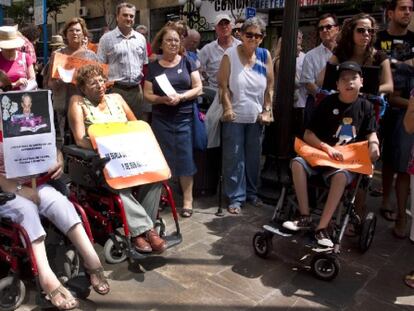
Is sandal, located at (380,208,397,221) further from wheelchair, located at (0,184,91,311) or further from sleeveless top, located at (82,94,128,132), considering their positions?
wheelchair, located at (0,184,91,311)

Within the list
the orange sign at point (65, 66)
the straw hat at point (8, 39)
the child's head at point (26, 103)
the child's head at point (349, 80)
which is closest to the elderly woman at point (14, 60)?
the straw hat at point (8, 39)

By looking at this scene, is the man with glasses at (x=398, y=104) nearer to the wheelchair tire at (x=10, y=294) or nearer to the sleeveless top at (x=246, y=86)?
the sleeveless top at (x=246, y=86)

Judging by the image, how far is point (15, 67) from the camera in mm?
4785

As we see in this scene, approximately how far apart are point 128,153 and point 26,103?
0.88m

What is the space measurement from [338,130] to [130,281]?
1.97 metres

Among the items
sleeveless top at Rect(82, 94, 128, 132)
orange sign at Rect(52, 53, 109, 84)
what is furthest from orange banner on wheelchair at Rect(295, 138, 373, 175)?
orange sign at Rect(52, 53, 109, 84)

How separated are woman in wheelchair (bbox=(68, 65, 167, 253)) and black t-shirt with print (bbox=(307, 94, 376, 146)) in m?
1.42

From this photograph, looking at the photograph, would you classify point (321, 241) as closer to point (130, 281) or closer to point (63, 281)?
point (130, 281)

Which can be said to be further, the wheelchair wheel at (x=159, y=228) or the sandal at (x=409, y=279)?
the wheelchair wheel at (x=159, y=228)

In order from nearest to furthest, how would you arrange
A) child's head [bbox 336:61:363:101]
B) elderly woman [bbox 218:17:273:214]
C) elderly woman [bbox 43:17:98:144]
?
1. child's head [bbox 336:61:363:101]
2. elderly woman [bbox 218:17:273:214]
3. elderly woman [bbox 43:17:98:144]

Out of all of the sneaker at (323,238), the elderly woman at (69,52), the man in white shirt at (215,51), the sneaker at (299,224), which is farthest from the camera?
the man in white shirt at (215,51)

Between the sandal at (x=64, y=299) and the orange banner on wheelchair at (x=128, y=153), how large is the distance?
31.9 inches

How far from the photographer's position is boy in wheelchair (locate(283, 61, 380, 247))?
10.7ft

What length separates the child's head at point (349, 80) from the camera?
3414 millimetres
